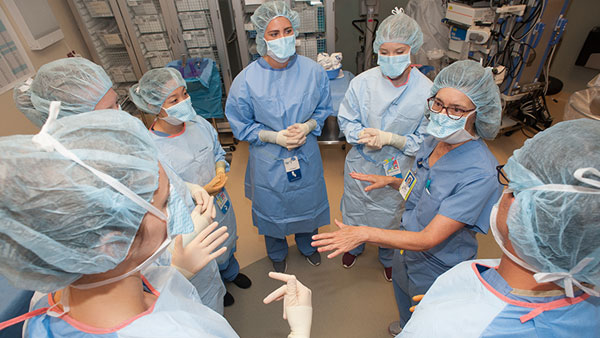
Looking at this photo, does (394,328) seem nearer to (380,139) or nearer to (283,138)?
(380,139)

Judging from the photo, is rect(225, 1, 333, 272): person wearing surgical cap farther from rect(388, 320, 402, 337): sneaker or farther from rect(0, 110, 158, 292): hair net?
rect(0, 110, 158, 292): hair net

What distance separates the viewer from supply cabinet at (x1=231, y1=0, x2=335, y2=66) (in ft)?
10.1

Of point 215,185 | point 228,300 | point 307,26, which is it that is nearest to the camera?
point 215,185

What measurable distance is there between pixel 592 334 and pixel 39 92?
2.15 meters

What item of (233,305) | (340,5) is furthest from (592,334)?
(340,5)

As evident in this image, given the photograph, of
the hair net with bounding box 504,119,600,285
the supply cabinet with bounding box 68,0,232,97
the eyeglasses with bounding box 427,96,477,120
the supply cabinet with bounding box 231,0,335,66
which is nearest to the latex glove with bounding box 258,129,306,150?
the eyeglasses with bounding box 427,96,477,120

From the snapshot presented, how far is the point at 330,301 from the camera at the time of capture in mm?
2104

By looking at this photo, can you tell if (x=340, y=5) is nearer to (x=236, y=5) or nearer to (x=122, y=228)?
(x=236, y=5)

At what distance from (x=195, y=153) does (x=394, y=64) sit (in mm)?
1290

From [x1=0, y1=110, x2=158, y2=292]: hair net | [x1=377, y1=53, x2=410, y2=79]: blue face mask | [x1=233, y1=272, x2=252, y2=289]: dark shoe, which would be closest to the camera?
[x1=0, y1=110, x2=158, y2=292]: hair net

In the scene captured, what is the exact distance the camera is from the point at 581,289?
724 mm

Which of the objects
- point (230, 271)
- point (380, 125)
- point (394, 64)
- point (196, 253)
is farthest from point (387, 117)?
point (230, 271)

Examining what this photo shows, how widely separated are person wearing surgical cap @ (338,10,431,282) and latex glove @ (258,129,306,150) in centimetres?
35

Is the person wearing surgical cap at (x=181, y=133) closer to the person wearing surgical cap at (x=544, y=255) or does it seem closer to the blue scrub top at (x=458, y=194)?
the blue scrub top at (x=458, y=194)
